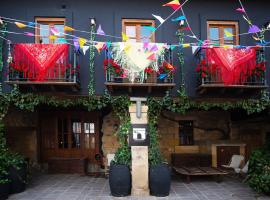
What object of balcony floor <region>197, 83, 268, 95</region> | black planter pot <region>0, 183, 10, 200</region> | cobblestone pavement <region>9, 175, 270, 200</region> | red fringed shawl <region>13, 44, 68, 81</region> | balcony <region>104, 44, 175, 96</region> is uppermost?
red fringed shawl <region>13, 44, 68, 81</region>

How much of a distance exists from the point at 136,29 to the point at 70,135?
4.89 meters

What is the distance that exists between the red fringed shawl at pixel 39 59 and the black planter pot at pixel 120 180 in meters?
2.90

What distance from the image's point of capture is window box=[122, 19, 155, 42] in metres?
8.69

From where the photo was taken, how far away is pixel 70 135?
37.1 ft

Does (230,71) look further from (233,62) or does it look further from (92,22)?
(92,22)

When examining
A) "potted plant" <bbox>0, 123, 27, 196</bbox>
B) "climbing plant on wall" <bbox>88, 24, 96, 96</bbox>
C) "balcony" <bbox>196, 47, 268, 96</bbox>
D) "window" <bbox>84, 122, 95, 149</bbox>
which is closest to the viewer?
"potted plant" <bbox>0, 123, 27, 196</bbox>

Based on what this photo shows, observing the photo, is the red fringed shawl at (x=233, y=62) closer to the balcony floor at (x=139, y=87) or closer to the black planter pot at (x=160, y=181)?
the balcony floor at (x=139, y=87)

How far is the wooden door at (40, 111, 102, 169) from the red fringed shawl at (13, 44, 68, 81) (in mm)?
3649

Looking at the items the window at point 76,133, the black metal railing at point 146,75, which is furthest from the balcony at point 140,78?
the window at point 76,133

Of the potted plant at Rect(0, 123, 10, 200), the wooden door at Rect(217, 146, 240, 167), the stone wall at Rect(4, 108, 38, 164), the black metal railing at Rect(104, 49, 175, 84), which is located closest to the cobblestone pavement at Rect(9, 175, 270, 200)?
the potted plant at Rect(0, 123, 10, 200)

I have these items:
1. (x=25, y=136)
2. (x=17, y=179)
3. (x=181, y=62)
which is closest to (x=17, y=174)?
(x=17, y=179)

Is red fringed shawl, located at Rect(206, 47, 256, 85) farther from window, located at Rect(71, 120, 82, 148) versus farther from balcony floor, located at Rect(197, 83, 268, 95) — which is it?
window, located at Rect(71, 120, 82, 148)

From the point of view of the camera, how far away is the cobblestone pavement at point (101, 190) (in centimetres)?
752

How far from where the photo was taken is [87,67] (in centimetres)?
839
